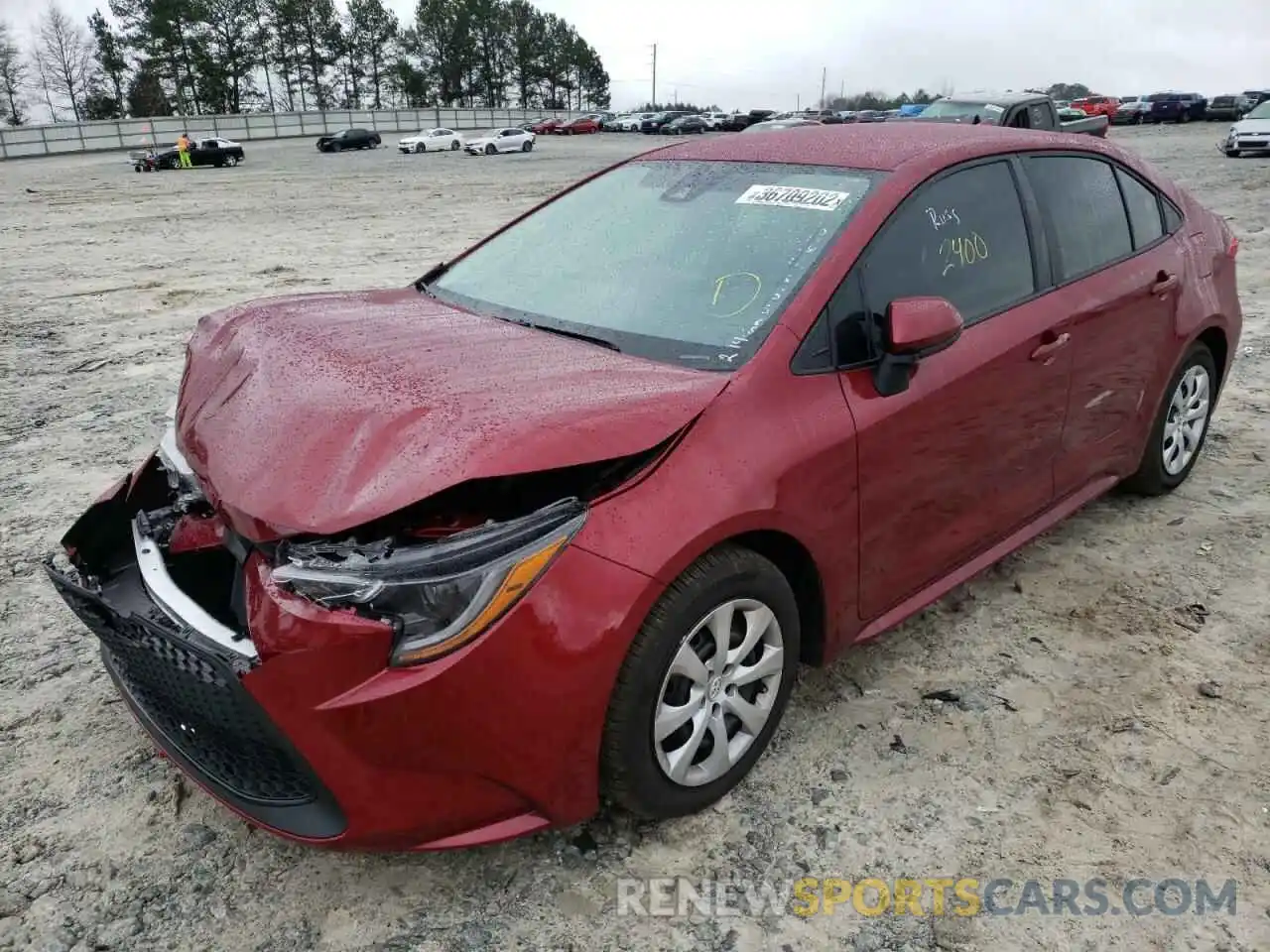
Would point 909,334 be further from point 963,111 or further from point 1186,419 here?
point 963,111

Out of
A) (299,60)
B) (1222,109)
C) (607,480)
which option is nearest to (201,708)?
(607,480)

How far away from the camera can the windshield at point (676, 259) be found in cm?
272

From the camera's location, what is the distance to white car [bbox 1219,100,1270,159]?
21562 mm

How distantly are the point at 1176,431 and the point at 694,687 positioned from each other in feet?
9.93

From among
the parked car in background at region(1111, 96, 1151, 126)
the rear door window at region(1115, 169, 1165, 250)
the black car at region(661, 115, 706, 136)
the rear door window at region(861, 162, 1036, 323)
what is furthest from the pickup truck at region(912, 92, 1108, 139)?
the black car at region(661, 115, 706, 136)

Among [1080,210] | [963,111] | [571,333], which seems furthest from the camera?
[963,111]

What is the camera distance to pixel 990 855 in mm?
2451

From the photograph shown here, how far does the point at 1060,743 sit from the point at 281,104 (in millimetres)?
86851

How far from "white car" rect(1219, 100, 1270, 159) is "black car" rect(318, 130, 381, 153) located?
35.9 meters

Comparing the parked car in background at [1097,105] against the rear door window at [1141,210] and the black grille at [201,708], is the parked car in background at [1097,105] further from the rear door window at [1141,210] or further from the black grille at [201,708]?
the black grille at [201,708]

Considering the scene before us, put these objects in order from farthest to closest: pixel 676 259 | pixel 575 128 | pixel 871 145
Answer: pixel 575 128
pixel 871 145
pixel 676 259

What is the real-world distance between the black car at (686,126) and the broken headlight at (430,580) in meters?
60.7

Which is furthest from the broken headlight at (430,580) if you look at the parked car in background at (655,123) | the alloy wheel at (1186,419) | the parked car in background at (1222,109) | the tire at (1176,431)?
the parked car in background at (655,123)

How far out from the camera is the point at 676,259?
3.01m
